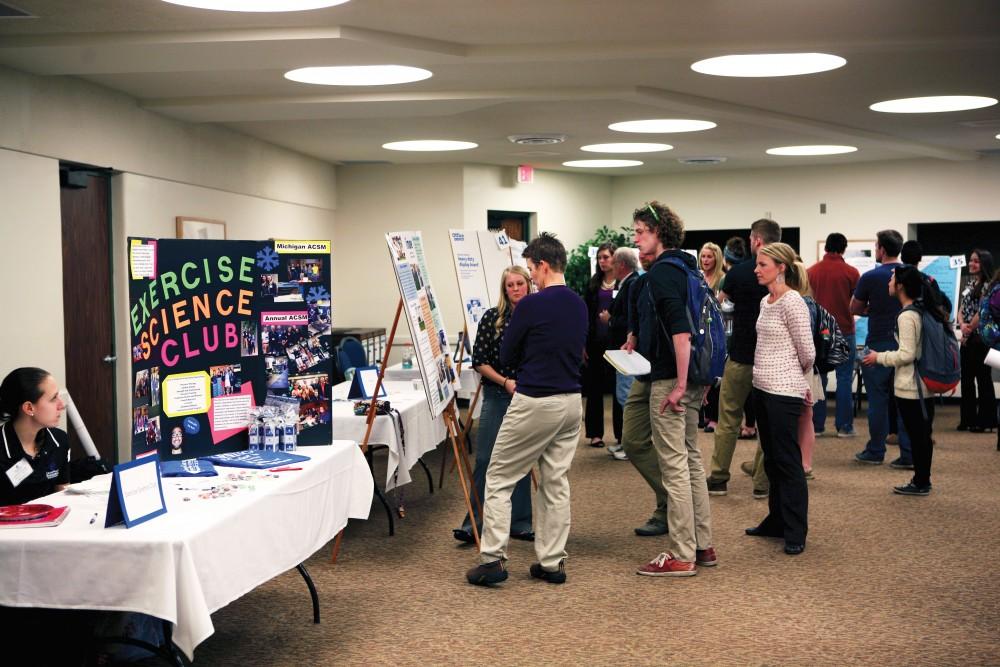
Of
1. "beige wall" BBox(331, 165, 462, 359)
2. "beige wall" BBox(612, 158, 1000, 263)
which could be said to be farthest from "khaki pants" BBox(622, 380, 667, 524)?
"beige wall" BBox(612, 158, 1000, 263)

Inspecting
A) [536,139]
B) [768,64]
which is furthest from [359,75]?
[536,139]

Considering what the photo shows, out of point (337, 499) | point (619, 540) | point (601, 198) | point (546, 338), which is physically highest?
point (601, 198)

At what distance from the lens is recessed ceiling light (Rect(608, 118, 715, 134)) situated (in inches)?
360

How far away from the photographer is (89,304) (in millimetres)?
7301

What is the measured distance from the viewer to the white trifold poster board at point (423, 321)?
5.39 meters

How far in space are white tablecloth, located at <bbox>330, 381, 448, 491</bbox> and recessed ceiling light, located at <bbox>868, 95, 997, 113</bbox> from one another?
15.0ft

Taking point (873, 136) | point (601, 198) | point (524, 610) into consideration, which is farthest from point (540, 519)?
point (601, 198)

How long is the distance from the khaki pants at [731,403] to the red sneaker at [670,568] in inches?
67.0

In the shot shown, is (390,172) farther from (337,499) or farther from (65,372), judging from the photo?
(337,499)

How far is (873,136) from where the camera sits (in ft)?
34.0

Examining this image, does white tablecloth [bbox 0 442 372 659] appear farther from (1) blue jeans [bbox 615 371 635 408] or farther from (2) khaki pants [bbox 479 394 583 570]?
(1) blue jeans [bbox 615 371 635 408]

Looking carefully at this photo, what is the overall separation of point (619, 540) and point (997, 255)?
378 inches

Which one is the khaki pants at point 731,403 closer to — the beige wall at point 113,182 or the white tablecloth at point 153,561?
the white tablecloth at point 153,561

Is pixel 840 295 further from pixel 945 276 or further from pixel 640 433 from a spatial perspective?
pixel 640 433
